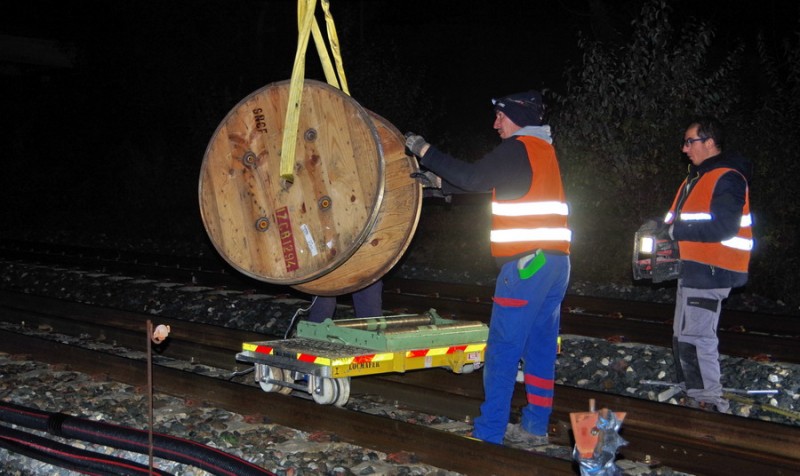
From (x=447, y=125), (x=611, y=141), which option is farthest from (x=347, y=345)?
(x=447, y=125)

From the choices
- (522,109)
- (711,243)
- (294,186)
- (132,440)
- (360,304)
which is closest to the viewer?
(132,440)

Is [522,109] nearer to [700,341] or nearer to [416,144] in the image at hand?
Result: [416,144]

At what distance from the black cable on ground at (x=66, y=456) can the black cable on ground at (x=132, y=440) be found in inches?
5.1

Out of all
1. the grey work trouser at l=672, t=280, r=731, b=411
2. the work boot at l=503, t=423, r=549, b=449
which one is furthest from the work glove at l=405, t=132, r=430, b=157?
the grey work trouser at l=672, t=280, r=731, b=411

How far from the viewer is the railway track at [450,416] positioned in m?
5.19

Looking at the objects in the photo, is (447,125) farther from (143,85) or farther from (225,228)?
(225,228)

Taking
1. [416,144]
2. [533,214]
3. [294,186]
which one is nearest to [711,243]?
[533,214]

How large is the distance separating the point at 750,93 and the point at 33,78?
2323cm

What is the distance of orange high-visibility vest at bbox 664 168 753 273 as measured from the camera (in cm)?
604

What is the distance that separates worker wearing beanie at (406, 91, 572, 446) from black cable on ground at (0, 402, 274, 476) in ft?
5.13

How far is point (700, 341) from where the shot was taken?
6211 millimetres

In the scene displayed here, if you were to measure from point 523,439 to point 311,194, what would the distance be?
2152 mm

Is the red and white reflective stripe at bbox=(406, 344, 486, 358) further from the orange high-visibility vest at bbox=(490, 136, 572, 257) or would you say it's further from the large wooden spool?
the orange high-visibility vest at bbox=(490, 136, 572, 257)

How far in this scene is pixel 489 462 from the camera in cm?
516
